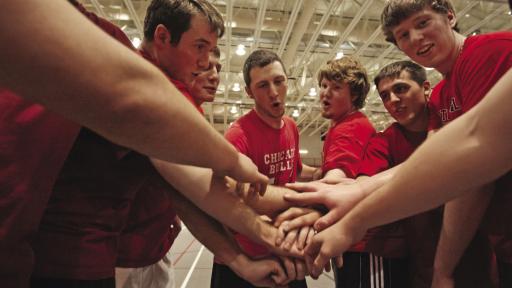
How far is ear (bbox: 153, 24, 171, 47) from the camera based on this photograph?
194 cm

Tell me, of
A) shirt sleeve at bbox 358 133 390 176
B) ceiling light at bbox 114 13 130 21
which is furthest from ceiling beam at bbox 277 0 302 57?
shirt sleeve at bbox 358 133 390 176

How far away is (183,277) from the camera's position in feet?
17.6

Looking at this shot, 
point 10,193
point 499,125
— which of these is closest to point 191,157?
point 10,193

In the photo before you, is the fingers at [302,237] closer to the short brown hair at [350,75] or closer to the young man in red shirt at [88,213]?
the young man in red shirt at [88,213]

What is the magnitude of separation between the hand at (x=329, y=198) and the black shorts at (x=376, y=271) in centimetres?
69

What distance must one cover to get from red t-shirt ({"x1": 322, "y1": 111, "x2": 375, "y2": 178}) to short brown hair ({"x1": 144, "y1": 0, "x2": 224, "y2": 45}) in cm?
101

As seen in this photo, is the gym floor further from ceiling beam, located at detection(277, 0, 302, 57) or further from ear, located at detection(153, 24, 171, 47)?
ceiling beam, located at detection(277, 0, 302, 57)

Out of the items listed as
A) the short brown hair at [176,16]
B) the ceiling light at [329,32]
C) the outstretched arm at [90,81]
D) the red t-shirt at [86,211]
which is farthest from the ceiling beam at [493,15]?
the outstretched arm at [90,81]

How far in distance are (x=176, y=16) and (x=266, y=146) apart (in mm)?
1030

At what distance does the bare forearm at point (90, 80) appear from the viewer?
580 mm

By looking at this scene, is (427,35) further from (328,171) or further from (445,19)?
(328,171)

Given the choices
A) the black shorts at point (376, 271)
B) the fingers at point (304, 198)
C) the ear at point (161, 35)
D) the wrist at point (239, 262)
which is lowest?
the black shorts at point (376, 271)

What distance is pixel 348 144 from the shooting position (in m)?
2.19

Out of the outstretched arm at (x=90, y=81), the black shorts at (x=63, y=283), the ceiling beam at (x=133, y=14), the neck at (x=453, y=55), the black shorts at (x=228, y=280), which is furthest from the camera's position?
the ceiling beam at (x=133, y=14)
